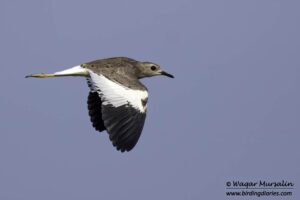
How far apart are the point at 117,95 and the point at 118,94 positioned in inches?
2.2

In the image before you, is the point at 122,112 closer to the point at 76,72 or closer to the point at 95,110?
the point at 95,110

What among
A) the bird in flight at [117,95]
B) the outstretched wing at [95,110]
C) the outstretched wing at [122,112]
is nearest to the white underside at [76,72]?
the bird in flight at [117,95]

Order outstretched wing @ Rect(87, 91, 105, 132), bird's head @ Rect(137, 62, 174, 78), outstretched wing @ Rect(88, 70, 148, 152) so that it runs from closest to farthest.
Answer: outstretched wing @ Rect(88, 70, 148, 152), outstretched wing @ Rect(87, 91, 105, 132), bird's head @ Rect(137, 62, 174, 78)

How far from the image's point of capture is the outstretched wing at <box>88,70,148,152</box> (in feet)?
54.6

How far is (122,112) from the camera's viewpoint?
17.0m

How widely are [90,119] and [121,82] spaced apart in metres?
1.55

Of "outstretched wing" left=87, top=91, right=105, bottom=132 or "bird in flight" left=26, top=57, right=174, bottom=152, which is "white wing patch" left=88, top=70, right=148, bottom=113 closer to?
"bird in flight" left=26, top=57, right=174, bottom=152

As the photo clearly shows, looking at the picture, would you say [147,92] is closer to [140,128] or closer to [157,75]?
[140,128]

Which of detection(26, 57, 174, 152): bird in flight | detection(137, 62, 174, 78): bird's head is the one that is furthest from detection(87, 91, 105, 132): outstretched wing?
detection(137, 62, 174, 78): bird's head

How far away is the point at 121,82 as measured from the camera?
1814 centimetres

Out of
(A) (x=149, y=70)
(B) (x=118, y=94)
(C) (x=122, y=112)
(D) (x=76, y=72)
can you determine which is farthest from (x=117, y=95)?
(A) (x=149, y=70)

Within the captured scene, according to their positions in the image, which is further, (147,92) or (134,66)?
(134,66)

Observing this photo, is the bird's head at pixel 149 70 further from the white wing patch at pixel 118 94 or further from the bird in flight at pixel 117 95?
the white wing patch at pixel 118 94

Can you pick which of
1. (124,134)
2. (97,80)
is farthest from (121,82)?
(124,134)
